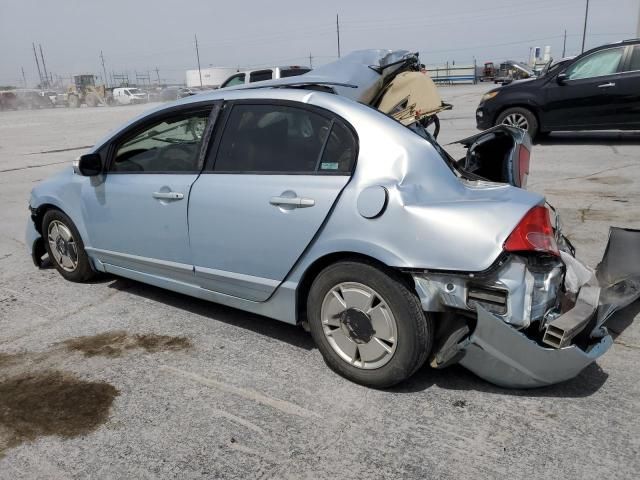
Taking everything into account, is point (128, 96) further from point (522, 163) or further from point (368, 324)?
point (368, 324)

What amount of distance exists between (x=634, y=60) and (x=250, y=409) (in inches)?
385

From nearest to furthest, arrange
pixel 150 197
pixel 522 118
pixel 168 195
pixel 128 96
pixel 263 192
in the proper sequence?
pixel 263 192 → pixel 168 195 → pixel 150 197 → pixel 522 118 → pixel 128 96

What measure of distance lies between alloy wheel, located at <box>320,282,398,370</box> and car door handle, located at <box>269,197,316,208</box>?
1.55 ft

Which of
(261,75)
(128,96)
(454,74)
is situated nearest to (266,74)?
(261,75)

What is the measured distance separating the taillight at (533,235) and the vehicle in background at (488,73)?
48.5 metres

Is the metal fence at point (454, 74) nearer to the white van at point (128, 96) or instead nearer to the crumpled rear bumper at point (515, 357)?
the white van at point (128, 96)

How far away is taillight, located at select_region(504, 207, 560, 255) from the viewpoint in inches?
98.9

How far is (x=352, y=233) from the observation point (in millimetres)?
2803

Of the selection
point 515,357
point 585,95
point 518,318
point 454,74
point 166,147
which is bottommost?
point 454,74

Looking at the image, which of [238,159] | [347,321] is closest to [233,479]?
[347,321]

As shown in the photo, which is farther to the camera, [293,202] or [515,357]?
[293,202]

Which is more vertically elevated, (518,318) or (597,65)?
(597,65)

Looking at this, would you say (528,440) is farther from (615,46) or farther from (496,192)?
(615,46)

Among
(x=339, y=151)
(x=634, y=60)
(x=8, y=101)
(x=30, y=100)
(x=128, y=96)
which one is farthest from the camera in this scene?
(x=30, y=100)
